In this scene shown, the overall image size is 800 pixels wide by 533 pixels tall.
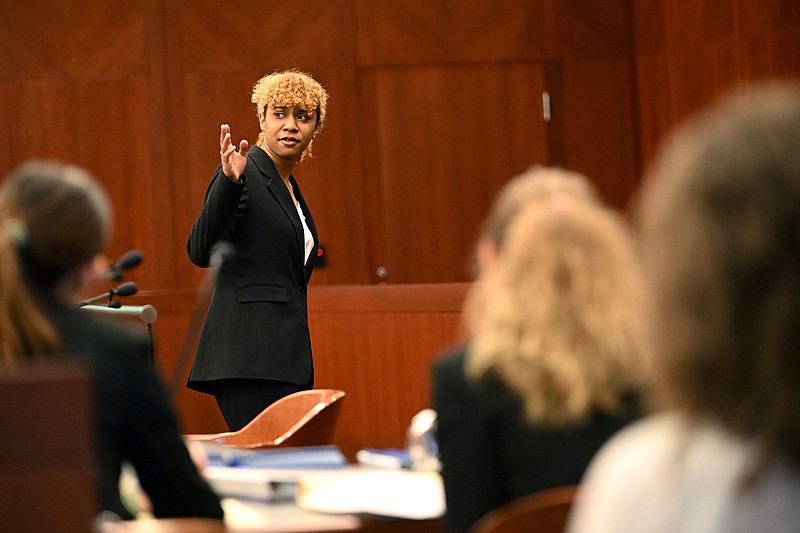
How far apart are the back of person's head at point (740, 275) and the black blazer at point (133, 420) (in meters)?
1.11

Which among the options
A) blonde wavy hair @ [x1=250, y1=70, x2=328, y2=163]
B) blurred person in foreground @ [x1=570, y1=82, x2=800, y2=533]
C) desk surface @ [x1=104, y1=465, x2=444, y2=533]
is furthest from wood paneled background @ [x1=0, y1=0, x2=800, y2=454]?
blurred person in foreground @ [x1=570, y1=82, x2=800, y2=533]

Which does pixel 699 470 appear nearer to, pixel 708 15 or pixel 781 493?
pixel 781 493

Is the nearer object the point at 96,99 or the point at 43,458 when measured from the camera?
the point at 43,458

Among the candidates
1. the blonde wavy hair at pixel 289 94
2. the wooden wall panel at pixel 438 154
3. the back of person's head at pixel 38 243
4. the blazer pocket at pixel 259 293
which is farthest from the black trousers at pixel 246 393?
the wooden wall panel at pixel 438 154

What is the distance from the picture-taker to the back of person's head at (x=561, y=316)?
1.80m

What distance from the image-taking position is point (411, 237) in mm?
8555

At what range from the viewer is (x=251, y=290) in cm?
440

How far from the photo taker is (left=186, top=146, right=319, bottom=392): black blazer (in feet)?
14.2

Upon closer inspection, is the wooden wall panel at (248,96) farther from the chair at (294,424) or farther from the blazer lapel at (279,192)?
the chair at (294,424)

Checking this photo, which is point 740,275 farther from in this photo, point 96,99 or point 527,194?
point 96,99

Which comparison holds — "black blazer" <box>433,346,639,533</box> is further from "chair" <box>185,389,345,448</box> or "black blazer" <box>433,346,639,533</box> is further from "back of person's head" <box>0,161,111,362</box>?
"chair" <box>185,389,345,448</box>

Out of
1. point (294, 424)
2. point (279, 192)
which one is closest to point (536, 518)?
point (294, 424)

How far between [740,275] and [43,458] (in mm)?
952

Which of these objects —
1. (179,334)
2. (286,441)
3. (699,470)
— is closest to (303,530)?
(699,470)
